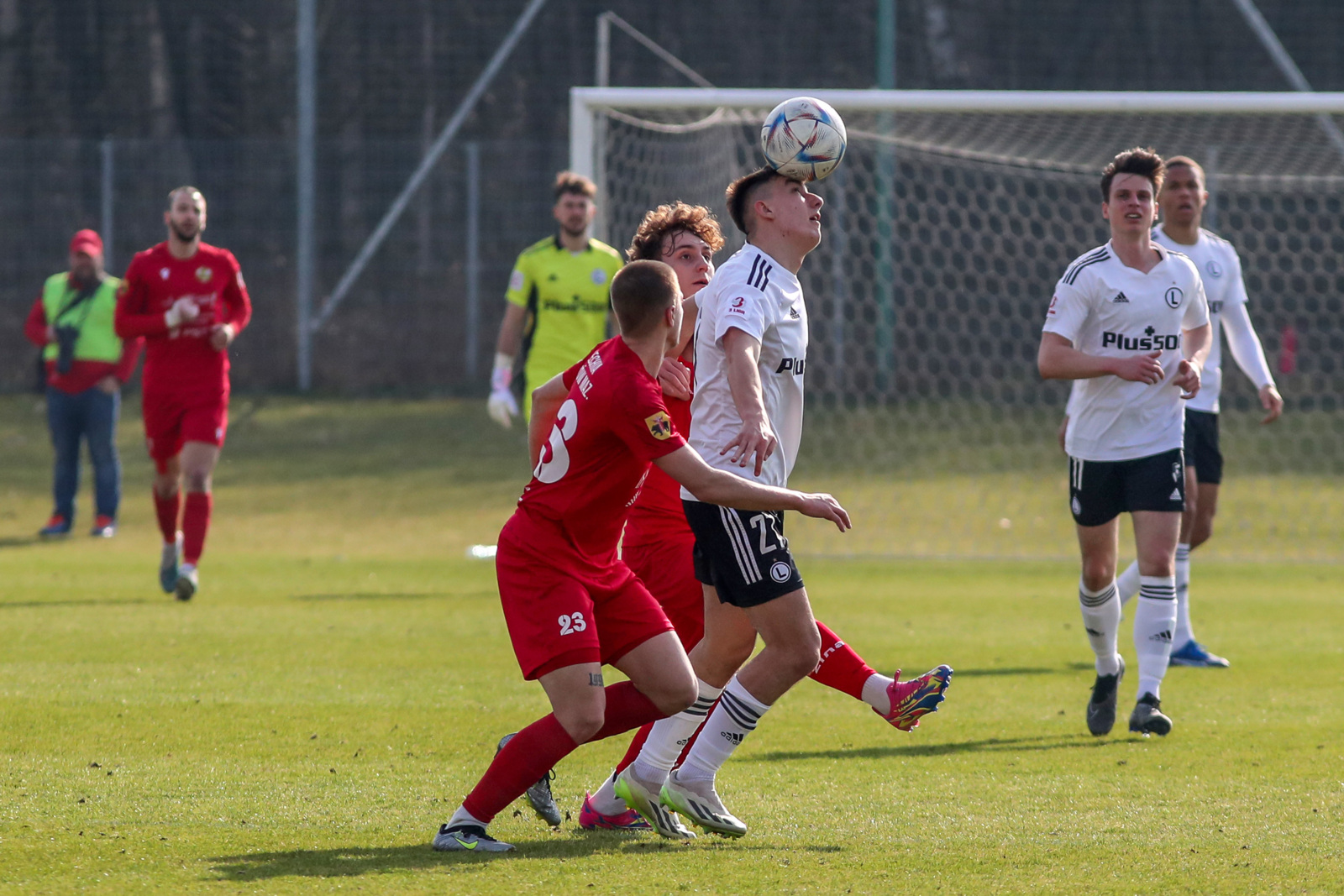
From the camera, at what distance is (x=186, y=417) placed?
30.2ft

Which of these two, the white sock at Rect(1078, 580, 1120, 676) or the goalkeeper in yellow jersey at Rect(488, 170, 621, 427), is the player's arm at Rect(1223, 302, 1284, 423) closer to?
the white sock at Rect(1078, 580, 1120, 676)

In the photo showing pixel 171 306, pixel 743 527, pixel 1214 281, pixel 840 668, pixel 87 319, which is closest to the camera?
pixel 743 527

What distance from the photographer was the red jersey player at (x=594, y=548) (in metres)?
4.08

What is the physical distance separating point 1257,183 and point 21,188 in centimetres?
1519

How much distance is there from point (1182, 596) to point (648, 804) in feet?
14.6

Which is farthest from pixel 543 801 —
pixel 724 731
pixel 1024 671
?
pixel 1024 671

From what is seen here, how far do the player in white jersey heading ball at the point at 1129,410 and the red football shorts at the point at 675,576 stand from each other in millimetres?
1857

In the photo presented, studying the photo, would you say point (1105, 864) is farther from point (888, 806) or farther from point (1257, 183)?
point (1257, 183)

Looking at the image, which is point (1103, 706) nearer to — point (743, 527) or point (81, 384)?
point (743, 527)

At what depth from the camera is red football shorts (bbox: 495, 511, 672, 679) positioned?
4133mm

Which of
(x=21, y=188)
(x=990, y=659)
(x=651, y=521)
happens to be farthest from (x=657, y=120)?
(x=21, y=188)

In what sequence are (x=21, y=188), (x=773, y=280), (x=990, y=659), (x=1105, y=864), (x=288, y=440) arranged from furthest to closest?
(x=21, y=188) → (x=288, y=440) → (x=990, y=659) → (x=773, y=280) → (x=1105, y=864)

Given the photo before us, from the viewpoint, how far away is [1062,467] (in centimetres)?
1585

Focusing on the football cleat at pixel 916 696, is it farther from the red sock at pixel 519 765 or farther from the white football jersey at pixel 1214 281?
the white football jersey at pixel 1214 281
